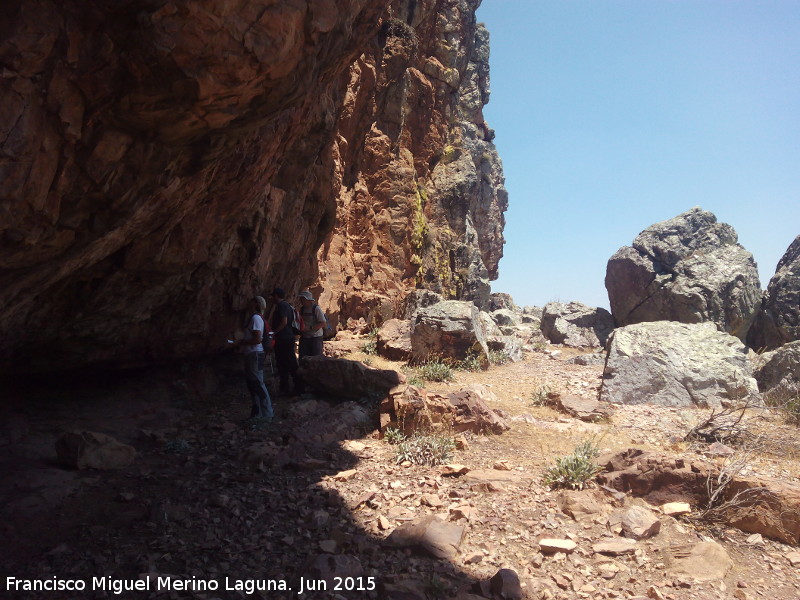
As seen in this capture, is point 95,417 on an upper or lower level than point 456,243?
lower

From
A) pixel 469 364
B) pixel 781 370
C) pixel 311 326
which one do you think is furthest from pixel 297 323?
pixel 781 370

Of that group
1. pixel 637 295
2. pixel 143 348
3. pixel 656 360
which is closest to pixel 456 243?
pixel 637 295

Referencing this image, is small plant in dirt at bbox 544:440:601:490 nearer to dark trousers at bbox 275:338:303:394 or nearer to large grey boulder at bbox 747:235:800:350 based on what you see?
dark trousers at bbox 275:338:303:394

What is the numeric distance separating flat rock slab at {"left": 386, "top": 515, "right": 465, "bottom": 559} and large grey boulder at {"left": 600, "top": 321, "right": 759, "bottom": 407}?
5491 millimetres

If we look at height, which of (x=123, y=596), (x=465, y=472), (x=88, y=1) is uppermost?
(x=88, y=1)

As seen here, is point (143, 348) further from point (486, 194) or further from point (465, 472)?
point (486, 194)

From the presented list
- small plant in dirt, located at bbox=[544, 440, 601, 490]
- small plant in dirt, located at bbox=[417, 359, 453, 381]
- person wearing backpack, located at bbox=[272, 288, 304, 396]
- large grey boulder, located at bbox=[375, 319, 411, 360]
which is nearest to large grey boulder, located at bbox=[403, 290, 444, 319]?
large grey boulder, located at bbox=[375, 319, 411, 360]

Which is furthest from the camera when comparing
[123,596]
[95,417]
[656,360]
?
[656,360]

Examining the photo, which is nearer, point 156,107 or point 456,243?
point 156,107

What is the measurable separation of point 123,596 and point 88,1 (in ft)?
10.6

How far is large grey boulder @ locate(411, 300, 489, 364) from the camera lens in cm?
1088

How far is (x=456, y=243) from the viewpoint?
16.8 m

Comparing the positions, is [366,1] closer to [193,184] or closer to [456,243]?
[193,184]

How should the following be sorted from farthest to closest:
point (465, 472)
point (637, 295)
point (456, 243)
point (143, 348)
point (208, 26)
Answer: point (637, 295) → point (456, 243) → point (143, 348) → point (465, 472) → point (208, 26)
